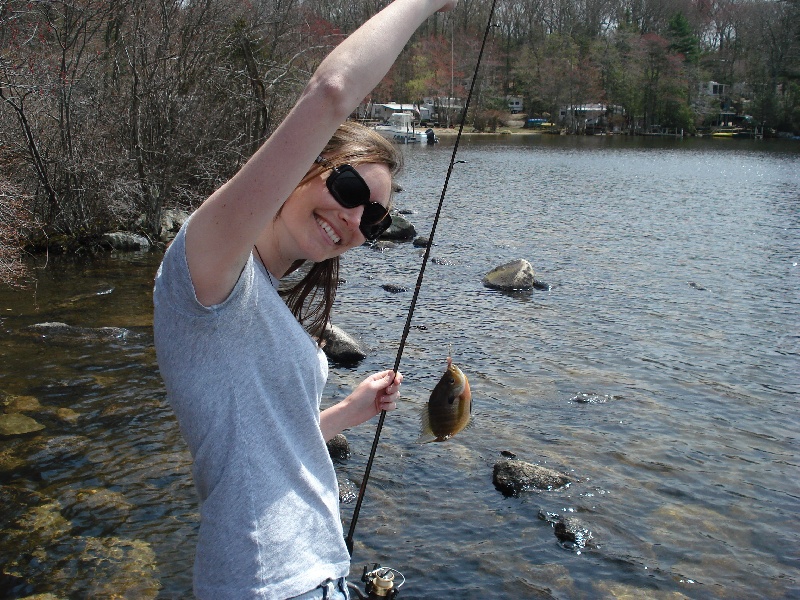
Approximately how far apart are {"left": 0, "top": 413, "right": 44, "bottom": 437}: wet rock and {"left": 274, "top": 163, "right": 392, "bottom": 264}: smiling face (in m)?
6.92

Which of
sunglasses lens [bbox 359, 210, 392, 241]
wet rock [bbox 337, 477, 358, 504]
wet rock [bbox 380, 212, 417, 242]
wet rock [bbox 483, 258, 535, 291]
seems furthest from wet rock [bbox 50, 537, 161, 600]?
wet rock [bbox 380, 212, 417, 242]

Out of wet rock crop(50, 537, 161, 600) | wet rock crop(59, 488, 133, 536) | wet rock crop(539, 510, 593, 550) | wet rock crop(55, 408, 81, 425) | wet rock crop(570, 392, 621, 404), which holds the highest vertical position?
wet rock crop(55, 408, 81, 425)

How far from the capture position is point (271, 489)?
5.68ft

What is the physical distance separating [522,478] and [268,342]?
20.2ft

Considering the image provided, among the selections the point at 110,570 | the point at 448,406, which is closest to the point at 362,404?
the point at 448,406

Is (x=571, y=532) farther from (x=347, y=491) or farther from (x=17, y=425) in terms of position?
(x=17, y=425)

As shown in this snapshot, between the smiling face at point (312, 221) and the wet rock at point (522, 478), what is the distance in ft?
19.2

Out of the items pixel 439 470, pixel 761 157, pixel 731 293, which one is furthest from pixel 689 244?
pixel 761 157

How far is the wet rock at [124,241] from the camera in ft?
54.4

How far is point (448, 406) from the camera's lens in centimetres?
492

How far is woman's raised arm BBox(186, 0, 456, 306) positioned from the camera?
1.53 meters

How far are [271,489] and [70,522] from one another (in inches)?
208

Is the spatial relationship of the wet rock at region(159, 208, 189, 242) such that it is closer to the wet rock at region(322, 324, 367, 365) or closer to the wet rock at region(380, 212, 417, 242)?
the wet rock at region(380, 212, 417, 242)

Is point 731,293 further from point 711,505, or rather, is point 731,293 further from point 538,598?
point 538,598
